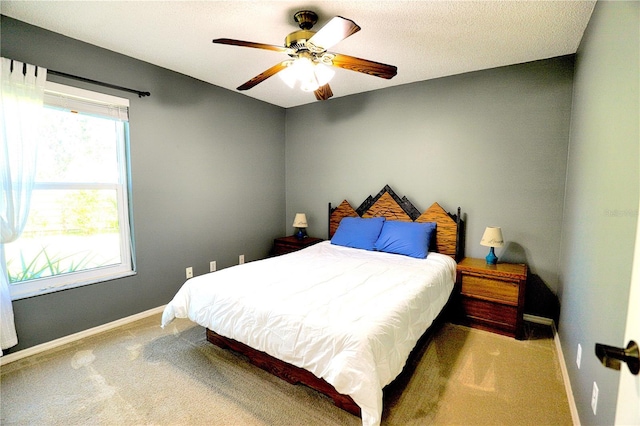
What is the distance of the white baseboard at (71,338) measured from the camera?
2.22 m

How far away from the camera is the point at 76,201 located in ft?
8.53

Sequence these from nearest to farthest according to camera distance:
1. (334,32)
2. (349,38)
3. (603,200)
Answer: (603,200) → (334,32) → (349,38)

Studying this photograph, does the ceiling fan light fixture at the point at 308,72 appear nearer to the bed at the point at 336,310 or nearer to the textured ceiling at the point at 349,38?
the textured ceiling at the point at 349,38

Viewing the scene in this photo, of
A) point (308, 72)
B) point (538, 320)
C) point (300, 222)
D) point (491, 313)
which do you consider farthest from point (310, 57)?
point (538, 320)

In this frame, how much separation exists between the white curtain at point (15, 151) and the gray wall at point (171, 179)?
156 millimetres

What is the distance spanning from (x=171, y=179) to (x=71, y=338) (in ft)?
5.51

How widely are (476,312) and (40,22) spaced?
4397 millimetres

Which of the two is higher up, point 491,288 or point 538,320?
point 491,288

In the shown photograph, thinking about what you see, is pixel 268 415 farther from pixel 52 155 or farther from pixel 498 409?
pixel 52 155

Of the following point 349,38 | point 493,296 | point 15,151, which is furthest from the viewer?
point 493,296

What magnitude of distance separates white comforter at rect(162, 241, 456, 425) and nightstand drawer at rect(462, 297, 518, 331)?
294 mm

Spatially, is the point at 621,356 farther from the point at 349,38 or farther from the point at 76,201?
the point at 76,201

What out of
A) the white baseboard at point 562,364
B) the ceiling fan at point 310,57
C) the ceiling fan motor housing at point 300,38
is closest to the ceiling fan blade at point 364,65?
the ceiling fan at point 310,57

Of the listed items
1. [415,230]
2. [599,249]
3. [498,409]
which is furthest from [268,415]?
[415,230]
